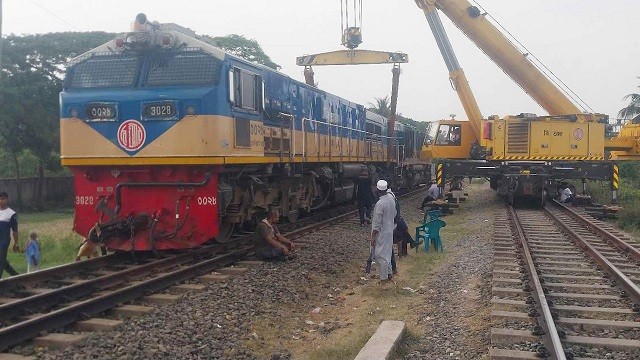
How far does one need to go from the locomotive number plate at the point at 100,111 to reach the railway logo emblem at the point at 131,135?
10.0 inches

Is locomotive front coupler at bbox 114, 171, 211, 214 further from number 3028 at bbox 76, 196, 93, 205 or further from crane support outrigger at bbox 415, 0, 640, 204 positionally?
crane support outrigger at bbox 415, 0, 640, 204

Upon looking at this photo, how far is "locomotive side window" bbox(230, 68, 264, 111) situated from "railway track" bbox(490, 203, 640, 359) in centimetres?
474

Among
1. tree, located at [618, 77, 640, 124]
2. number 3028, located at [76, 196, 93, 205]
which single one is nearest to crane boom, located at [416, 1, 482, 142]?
number 3028, located at [76, 196, 93, 205]

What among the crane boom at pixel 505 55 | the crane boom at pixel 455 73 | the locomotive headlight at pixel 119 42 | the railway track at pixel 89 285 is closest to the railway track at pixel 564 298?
the railway track at pixel 89 285

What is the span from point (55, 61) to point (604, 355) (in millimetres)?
29169

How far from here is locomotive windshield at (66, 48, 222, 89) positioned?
943 centimetres

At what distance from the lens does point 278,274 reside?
29.8ft

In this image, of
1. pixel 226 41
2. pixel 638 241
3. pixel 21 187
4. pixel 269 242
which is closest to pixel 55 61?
pixel 21 187

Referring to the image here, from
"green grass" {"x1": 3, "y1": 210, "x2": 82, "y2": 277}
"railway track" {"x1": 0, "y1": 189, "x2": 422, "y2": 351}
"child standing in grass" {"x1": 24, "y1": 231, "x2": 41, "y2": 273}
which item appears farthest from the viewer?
"green grass" {"x1": 3, "y1": 210, "x2": 82, "y2": 277}

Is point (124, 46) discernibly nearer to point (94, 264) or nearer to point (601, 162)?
point (94, 264)

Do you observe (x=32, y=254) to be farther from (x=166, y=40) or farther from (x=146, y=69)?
(x=166, y=40)

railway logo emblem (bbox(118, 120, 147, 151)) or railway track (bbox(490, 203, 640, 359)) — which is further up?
railway logo emblem (bbox(118, 120, 147, 151))

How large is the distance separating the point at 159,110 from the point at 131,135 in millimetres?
587

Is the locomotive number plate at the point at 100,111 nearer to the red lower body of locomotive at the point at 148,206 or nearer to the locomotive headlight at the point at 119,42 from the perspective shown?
the red lower body of locomotive at the point at 148,206
